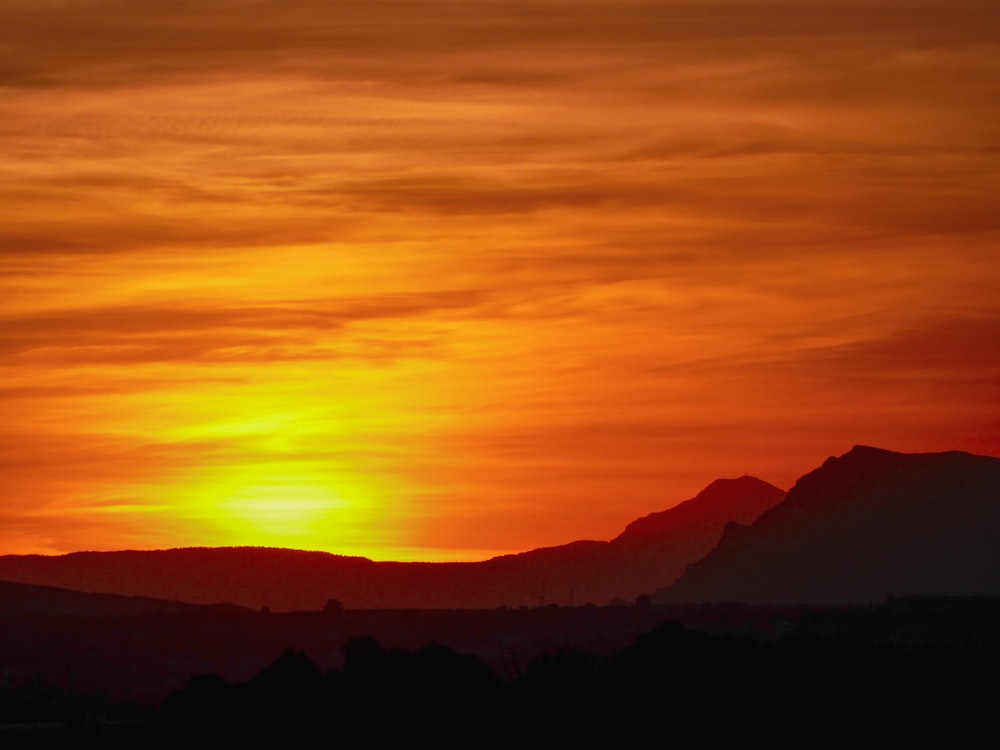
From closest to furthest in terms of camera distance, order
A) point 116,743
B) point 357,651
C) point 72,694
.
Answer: point 116,743 < point 357,651 < point 72,694

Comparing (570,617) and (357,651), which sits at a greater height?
(570,617)

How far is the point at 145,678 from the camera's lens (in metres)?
137

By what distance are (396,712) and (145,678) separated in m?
79.6

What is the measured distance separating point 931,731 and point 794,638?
10.6m

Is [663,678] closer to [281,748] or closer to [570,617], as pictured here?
A: [281,748]

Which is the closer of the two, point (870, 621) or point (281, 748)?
point (281, 748)

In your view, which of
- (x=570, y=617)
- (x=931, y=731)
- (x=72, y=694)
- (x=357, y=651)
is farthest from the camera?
(x=570, y=617)

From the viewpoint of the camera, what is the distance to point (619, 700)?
5978 cm

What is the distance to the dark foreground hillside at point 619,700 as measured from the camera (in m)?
57.9

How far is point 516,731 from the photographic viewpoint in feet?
194

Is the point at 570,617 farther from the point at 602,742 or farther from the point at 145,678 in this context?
the point at 602,742

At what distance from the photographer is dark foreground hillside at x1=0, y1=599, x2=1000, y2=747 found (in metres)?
57.9

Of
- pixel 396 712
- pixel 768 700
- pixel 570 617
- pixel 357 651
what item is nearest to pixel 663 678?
pixel 768 700

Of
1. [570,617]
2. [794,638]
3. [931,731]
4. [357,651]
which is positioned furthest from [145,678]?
[931,731]
